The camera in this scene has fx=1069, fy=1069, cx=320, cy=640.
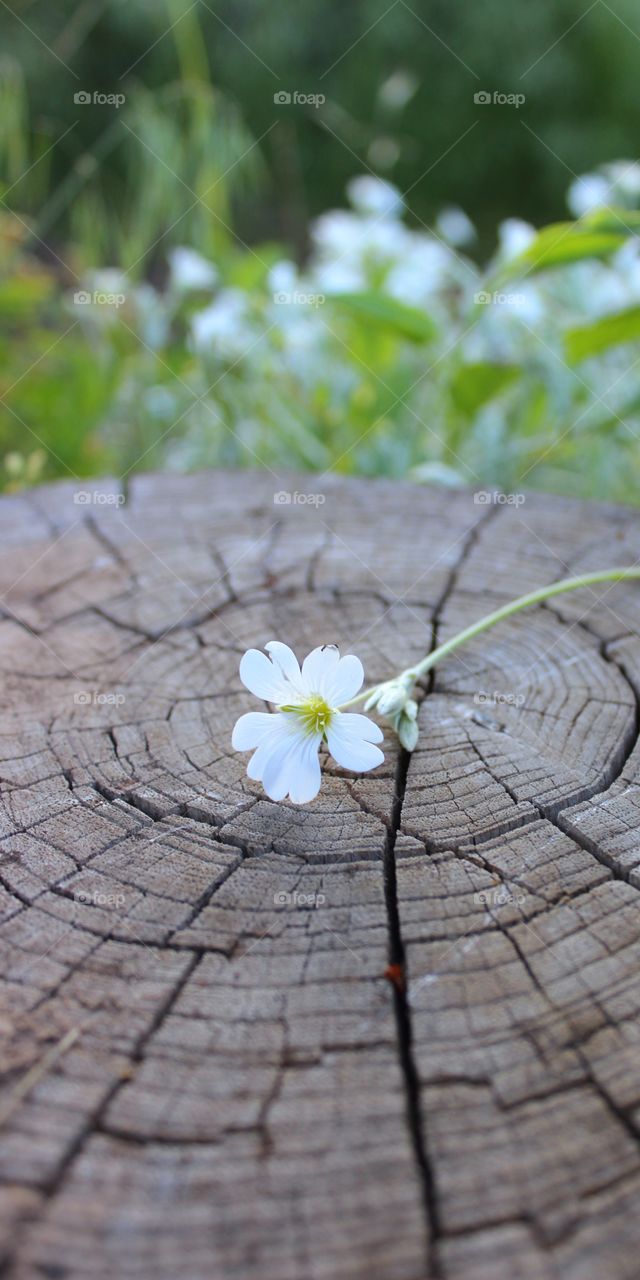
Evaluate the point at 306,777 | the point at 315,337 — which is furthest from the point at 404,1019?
the point at 315,337

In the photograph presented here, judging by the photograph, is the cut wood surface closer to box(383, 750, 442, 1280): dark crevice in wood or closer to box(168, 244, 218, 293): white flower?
box(383, 750, 442, 1280): dark crevice in wood

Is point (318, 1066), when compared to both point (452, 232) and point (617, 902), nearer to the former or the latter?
point (617, 902)

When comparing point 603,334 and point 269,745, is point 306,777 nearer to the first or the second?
point 269,745

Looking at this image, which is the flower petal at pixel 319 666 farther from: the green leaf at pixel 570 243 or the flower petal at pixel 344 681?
the green leaf at pixel 570 243

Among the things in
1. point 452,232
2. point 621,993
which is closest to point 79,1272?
point 621,993

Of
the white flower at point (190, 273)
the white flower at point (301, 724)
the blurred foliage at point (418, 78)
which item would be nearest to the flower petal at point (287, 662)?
the white flower at point (301, 724)

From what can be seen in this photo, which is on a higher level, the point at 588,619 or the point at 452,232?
the point at 452,232
